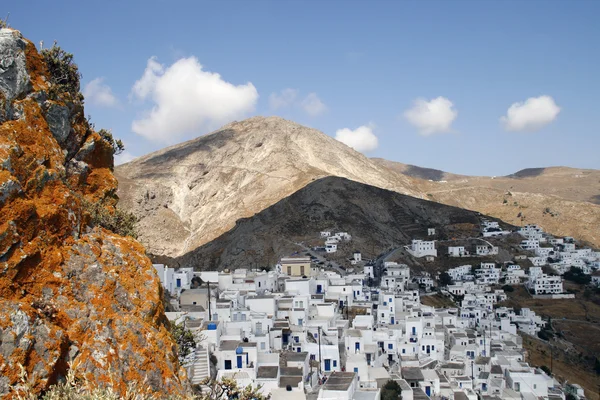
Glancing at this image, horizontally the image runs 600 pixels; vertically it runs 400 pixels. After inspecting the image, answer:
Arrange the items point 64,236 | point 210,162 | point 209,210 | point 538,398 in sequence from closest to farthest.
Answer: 1. point 64,236
2. point 538,398
3. point 209,210
4. point 210,162

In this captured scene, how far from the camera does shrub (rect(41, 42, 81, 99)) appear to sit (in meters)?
12.3

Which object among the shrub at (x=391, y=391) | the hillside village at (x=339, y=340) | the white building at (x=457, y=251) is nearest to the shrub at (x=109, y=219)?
the hillside village at (x=339, y=340)

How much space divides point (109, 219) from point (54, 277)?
2994 mm

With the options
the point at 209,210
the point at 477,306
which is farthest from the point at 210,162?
the point at 477,306

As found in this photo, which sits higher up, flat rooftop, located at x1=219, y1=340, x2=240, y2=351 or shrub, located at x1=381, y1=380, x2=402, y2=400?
flat rooftop, located at x1=219, y1=340, x2=240, y2=351

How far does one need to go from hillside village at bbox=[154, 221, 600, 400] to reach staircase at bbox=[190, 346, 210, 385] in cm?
5

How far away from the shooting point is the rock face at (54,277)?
823 cm

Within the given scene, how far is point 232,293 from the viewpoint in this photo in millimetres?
31531

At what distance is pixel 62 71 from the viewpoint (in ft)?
42.1

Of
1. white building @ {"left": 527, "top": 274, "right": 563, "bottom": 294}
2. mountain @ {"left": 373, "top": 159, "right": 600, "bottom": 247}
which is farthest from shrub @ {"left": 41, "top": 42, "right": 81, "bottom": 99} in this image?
mountain @ {"left": 373, "top": 159, "right": 600, "bottom": 247}

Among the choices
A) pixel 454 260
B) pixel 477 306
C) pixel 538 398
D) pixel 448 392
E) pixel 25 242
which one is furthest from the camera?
pixel 454 260

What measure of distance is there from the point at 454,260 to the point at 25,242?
69848 mm

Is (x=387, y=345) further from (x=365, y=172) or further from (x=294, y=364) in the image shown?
(x=365, y=172)

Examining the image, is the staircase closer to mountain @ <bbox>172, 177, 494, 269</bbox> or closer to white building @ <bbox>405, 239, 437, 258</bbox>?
mountain @ <bbox>172, 177, 494, 269</bbox>
